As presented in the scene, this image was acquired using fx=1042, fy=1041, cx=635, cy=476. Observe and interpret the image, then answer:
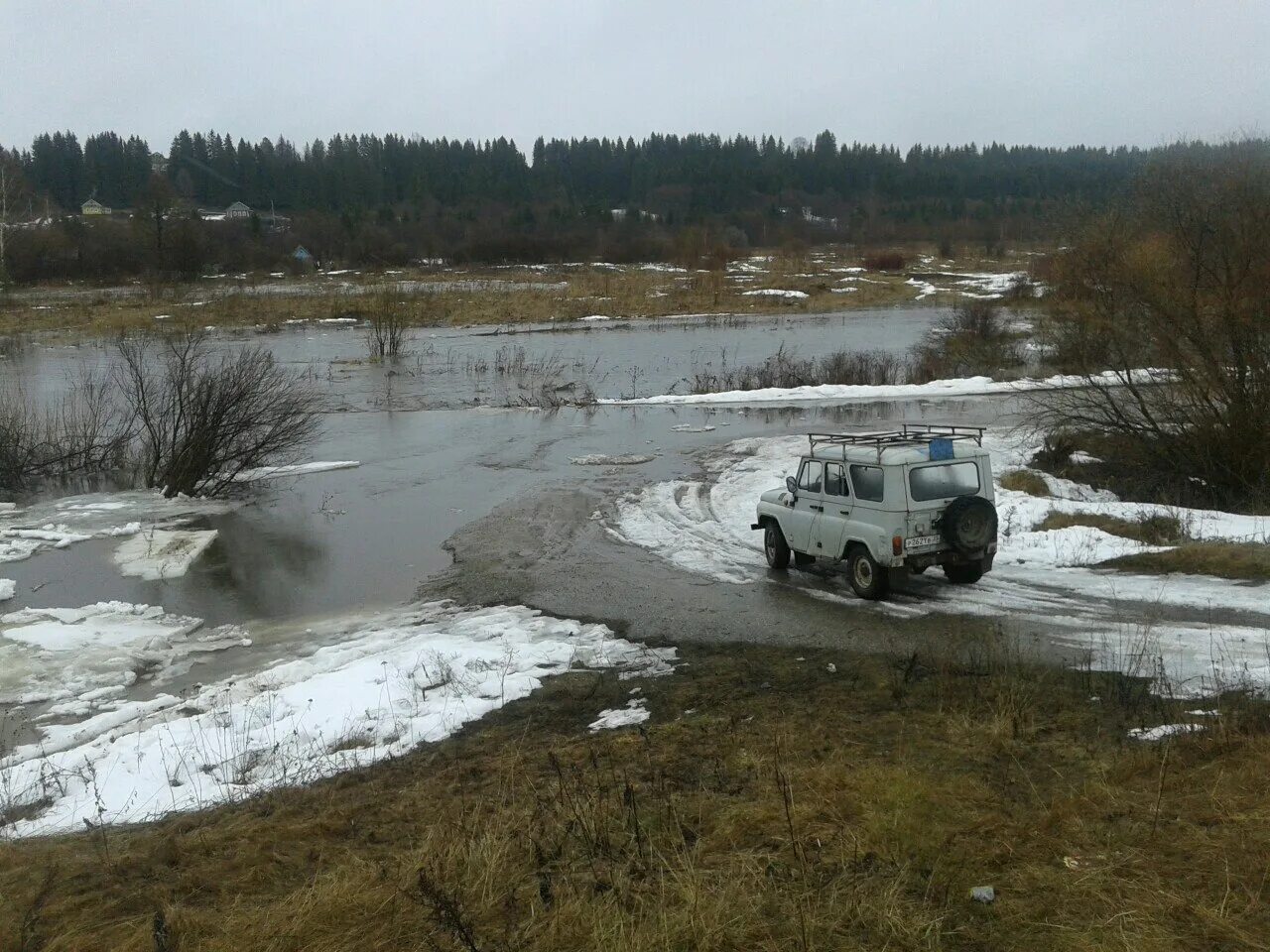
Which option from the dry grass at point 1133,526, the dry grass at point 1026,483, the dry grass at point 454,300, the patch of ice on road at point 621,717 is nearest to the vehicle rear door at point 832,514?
the dry grass at point 1133,526

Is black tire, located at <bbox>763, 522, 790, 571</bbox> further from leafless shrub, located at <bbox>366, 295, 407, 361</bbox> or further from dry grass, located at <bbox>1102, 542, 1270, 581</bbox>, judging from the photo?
leafless shrub, located at <bbox>366, 295, 407, 361</bbox>

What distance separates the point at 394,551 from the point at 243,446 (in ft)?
25.7

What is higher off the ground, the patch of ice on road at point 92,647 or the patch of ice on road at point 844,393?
the patch of ice on road at point 844,393

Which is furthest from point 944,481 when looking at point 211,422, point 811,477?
point 211,422

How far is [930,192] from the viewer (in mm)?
182000

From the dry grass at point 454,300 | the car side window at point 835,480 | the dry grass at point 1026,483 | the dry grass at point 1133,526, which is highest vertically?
the dry grass at point 454,300

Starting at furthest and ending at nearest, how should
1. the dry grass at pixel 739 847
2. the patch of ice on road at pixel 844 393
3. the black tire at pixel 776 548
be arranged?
1. the patch of ice on road at pixel 844 393
2. the black tire at pixel 776 548
3. the dry grass at pixel 739 847

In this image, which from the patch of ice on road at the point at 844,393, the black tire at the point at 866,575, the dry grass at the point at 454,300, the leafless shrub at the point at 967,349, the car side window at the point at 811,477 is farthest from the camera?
the dry grass at the point at 454,300

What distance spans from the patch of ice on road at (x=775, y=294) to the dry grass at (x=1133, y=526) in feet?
200

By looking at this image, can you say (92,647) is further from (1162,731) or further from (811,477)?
(1162,731)

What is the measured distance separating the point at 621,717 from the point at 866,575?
201 inches

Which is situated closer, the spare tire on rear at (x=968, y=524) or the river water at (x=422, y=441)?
the spare tire on rear at (x=968, y=524)

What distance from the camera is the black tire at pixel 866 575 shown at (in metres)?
13.1

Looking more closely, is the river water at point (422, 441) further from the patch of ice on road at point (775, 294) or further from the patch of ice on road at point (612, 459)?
the patch of ice on road at point (775, 294)
